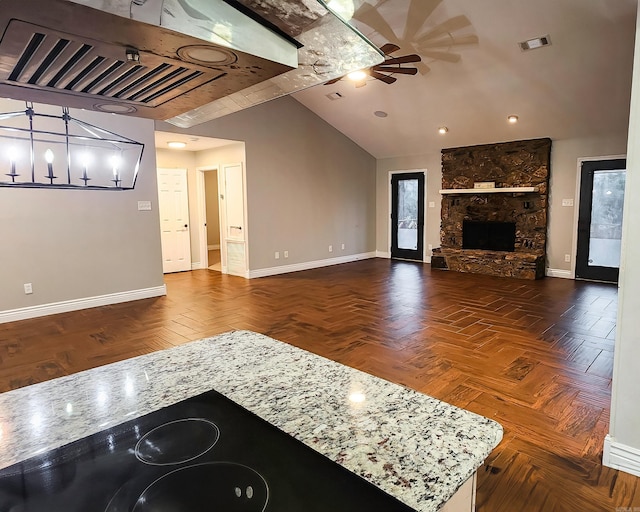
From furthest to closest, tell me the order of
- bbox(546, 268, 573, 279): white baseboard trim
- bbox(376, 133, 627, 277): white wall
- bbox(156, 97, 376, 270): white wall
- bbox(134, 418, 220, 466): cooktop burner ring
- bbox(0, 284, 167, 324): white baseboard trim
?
bbox(156, 97, 376, 270): white wall
bbox(546, 268, 573, 279): white baseboard trim
bbox(376, 133, 627, 277): white wall
bbox(0, 284, 167, 324): white baseboard trim
bbox(134, 418, 220, 466): cooktop burner ring

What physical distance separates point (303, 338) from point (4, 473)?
3.37 meters

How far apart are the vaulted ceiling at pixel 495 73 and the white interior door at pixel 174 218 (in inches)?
119

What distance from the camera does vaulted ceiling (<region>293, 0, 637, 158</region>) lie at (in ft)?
14.4

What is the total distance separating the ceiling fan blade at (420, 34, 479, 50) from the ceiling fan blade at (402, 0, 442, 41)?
0.27 m

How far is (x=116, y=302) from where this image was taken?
217 inches

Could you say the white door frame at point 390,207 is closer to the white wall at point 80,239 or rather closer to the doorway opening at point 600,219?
the doorway opening at point 600,219

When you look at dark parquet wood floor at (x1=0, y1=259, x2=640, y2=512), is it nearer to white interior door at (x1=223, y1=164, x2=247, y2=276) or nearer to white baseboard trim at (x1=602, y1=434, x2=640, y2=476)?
white baseboard trim at (x1=602, y1=434, x2=640, y2=476)

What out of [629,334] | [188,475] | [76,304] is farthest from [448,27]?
[76,304]

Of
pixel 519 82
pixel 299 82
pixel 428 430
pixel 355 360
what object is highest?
pixel 519 82

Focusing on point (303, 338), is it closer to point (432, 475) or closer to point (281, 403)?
point (281, 403)

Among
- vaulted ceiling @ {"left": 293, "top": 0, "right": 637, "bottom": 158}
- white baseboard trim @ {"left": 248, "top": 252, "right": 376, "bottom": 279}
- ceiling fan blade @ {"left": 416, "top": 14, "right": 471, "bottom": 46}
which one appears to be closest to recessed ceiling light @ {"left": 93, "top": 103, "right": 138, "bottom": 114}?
vaulted ceiling @ {"left": 293, "top": 0, "right": 637, "bottom": 158}

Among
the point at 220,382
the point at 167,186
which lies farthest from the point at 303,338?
the point at 167,186

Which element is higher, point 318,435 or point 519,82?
point 519,82

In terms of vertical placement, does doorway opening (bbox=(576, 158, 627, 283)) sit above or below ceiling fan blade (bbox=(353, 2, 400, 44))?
below
